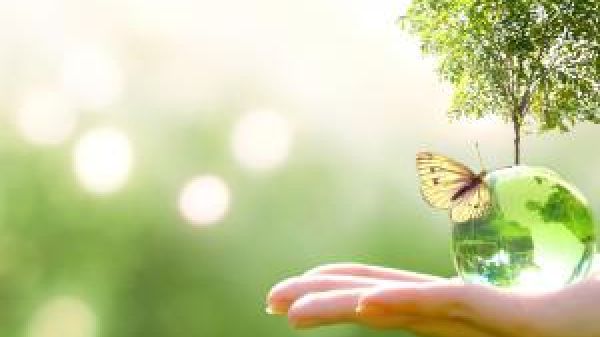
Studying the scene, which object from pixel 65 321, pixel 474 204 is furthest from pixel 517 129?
pixel 474 204

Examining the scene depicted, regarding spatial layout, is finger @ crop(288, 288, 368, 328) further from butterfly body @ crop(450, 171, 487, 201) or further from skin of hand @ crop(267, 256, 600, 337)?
butterfly body @ crop(450, 171, 487, 201)

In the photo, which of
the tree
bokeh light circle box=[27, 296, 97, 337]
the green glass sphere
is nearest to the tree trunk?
the tree

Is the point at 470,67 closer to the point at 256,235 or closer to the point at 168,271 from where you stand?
the point at 256,235

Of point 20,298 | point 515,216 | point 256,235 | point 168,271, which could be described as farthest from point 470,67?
point 515,216

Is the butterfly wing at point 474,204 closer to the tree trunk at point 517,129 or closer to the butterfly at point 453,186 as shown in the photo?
the butterfly at point 453,186

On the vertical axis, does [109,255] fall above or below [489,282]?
below

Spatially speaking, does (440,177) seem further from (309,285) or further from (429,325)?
(429,325)
